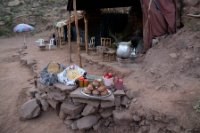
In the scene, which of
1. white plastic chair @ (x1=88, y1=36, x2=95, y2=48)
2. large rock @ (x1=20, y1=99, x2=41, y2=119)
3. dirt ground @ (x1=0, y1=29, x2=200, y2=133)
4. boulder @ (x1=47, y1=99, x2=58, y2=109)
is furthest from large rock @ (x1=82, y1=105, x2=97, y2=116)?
white plastic chair @ (x1=88, y1=36, x2=95, y2=48)

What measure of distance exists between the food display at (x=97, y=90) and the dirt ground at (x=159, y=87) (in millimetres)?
595

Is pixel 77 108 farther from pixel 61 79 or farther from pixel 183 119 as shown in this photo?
pixel 183 119

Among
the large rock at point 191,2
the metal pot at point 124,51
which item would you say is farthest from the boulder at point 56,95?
the large rock at point 191,2

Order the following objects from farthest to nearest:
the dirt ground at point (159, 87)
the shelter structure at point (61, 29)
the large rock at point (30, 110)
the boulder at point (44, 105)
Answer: the shelter structure at point (61, 29) → the boulder at point (44, 105) → the large rock at point (30, 110) → the dirt ground at point (159, 87)

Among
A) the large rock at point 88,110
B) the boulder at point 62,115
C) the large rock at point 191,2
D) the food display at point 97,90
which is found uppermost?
the large rock at point 191,2

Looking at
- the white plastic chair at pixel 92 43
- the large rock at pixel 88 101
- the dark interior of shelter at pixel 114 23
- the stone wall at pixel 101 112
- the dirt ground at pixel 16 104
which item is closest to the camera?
the stone wall at pixel 101 112

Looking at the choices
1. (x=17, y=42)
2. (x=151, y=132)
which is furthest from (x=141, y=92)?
(x=17, y=42)

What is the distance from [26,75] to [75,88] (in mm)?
3760

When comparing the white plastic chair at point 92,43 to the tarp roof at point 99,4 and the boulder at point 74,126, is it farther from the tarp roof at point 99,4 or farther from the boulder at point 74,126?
the boulder at point 74,126

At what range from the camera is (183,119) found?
181 inches

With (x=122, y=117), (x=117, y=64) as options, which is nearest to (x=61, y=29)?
(x=117, y=64)

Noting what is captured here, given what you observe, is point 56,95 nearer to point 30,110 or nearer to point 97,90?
point 30,110

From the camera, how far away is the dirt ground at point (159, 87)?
5.00m

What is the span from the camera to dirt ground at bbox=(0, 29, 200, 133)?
5.00 meters
